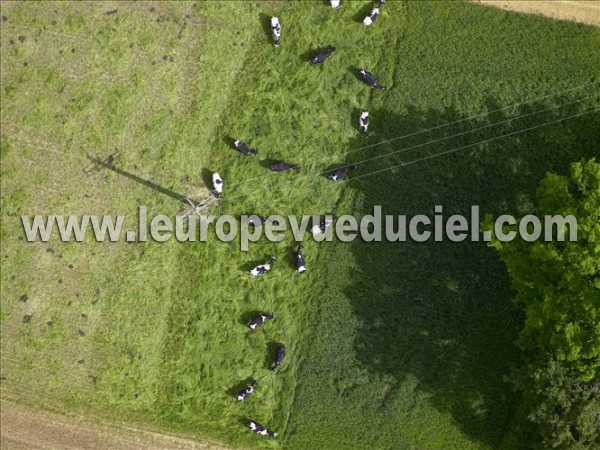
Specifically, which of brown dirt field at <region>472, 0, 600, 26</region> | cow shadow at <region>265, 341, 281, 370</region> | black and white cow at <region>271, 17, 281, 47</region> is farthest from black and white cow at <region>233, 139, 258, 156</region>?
brown dirt field at <region>472, 0, 600, 26</region>

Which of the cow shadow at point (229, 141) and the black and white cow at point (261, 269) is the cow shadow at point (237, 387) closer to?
the black and white cow at point (261, 269)

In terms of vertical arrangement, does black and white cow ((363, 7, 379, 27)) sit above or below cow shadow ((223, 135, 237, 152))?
above

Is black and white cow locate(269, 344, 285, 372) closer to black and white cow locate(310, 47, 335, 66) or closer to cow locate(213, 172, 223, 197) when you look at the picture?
cow locate(213, 172, 223, 197)

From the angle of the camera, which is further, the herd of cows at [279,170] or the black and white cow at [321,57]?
the black and white cow at [321,57]

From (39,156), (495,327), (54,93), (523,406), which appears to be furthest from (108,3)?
(523,406)

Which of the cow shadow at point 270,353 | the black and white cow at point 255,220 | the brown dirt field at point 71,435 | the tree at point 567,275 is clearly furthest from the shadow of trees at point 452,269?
the brown dirt field at point 71,435

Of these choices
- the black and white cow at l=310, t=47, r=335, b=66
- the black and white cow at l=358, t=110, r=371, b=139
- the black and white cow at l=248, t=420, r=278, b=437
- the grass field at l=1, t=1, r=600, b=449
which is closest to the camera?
the black and white cow at l=248, t=420, r=278, b=437
